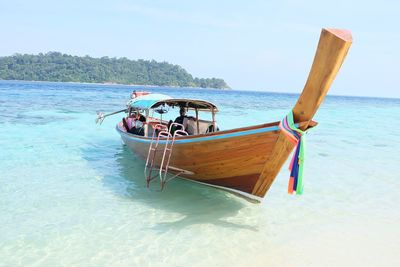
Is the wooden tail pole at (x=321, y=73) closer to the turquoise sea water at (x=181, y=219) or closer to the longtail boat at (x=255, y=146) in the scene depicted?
the longtail boat at (x=255, y=146)

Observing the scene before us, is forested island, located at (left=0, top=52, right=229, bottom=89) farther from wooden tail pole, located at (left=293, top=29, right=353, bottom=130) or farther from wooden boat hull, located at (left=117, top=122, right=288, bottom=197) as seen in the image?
wooden tail pole, located at (left=293, top=29, right=353, bottom=130)

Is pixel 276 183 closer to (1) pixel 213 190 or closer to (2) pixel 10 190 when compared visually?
(1) pixel 213 190

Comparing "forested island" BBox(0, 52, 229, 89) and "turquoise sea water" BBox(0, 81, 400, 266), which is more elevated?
"forested island" BBox(0, 52, 229, 89)

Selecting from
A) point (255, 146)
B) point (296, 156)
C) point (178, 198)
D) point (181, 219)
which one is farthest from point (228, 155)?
point (178, 198)

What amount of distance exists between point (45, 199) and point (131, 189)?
1.65 m

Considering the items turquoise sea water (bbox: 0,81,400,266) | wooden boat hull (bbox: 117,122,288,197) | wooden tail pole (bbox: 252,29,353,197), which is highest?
wooden tail pole (bbox: 252,29,353,197)

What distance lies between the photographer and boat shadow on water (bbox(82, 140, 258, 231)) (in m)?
5.95

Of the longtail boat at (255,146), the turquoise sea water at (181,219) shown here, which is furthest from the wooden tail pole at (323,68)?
the turquoise sea water at (181,219)

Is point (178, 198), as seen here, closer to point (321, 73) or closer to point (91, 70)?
point (321, 73)

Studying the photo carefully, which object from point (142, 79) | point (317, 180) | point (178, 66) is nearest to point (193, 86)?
point (178, 66)

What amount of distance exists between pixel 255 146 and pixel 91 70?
127397 millimetres

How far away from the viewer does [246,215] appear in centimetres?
625

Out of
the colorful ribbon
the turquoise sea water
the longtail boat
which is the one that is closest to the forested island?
the turquoise sea water

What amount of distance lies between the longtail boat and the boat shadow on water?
0.34 meters
